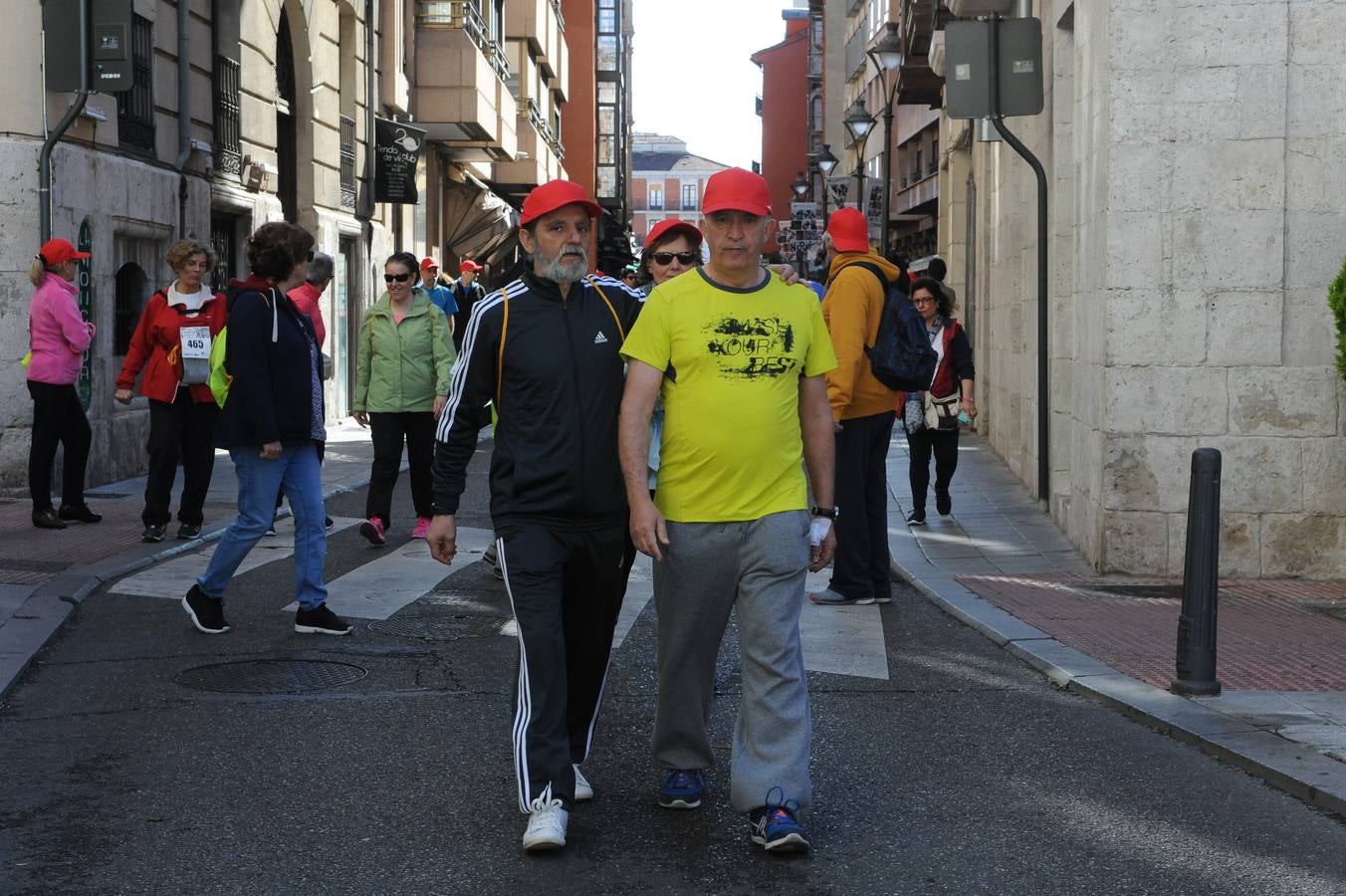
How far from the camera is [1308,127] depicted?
32.6 ft

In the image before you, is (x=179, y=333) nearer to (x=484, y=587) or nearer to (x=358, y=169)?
(x=484, y=587)

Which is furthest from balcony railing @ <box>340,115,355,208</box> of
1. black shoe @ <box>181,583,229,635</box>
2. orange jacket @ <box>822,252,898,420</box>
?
black shoe @ <box>181,583,229,635</box>

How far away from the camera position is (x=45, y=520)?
38.1 ft

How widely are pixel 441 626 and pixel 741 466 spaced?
3.71 metres

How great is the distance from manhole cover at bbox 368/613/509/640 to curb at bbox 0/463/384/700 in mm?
1427

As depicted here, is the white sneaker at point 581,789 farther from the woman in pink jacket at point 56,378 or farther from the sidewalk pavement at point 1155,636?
the woman in pink jacket at point 56,378

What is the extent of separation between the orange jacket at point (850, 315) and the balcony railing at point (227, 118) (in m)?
10.8

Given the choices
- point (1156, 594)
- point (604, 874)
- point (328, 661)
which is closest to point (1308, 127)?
point (1156, 594)

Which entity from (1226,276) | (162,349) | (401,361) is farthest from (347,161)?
(1226,276)

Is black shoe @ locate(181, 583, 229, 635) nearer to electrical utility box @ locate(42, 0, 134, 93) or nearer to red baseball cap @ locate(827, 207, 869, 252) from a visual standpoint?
red baseball cap @ locate(827, 207, 869, 252)

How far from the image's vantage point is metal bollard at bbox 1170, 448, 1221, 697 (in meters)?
6.66

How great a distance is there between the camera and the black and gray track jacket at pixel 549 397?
4930 mm

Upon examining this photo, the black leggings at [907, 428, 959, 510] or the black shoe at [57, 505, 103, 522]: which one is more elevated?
the black leggings at [907, 428, 959, 510]

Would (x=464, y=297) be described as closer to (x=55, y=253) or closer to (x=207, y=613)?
(x=55, y=253)
